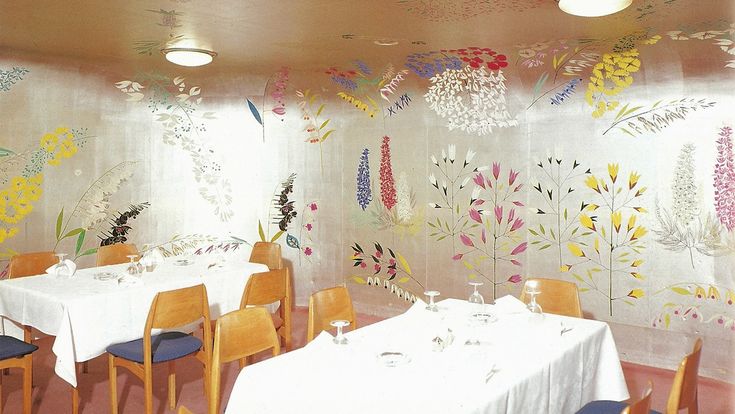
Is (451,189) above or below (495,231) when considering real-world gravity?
above

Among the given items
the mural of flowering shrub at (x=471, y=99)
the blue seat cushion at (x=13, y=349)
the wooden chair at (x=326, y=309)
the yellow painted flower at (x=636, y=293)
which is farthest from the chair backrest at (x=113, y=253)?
the yellow painted flower at (x=636, y=293)

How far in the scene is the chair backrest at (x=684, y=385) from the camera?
7.62ft

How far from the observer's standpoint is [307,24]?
4.26m

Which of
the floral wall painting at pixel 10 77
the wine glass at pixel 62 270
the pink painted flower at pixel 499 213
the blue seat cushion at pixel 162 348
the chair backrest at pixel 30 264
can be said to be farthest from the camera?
the pink painted flower at pixel 499 213

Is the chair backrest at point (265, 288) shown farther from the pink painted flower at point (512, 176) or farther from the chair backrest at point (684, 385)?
the chair backrest at point (684, 385)

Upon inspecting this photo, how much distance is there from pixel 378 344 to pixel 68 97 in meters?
4.26

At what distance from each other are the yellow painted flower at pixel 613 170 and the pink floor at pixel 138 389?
57.2 inches

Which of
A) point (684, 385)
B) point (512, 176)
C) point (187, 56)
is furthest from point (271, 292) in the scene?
point (684, 385)

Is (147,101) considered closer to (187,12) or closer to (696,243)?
(187,12)

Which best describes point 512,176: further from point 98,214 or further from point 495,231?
point 98,214

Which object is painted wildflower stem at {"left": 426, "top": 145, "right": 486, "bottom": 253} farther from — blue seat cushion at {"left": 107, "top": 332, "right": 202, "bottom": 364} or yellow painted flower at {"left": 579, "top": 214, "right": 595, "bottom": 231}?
blue seat cushion at {"left": 107, "top": 332, "right": 202, "bottom": 364}

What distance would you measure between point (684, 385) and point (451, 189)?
3.47 m

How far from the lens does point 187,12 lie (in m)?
3.92

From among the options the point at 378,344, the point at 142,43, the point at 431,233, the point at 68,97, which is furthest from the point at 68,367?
the point at 431,233
